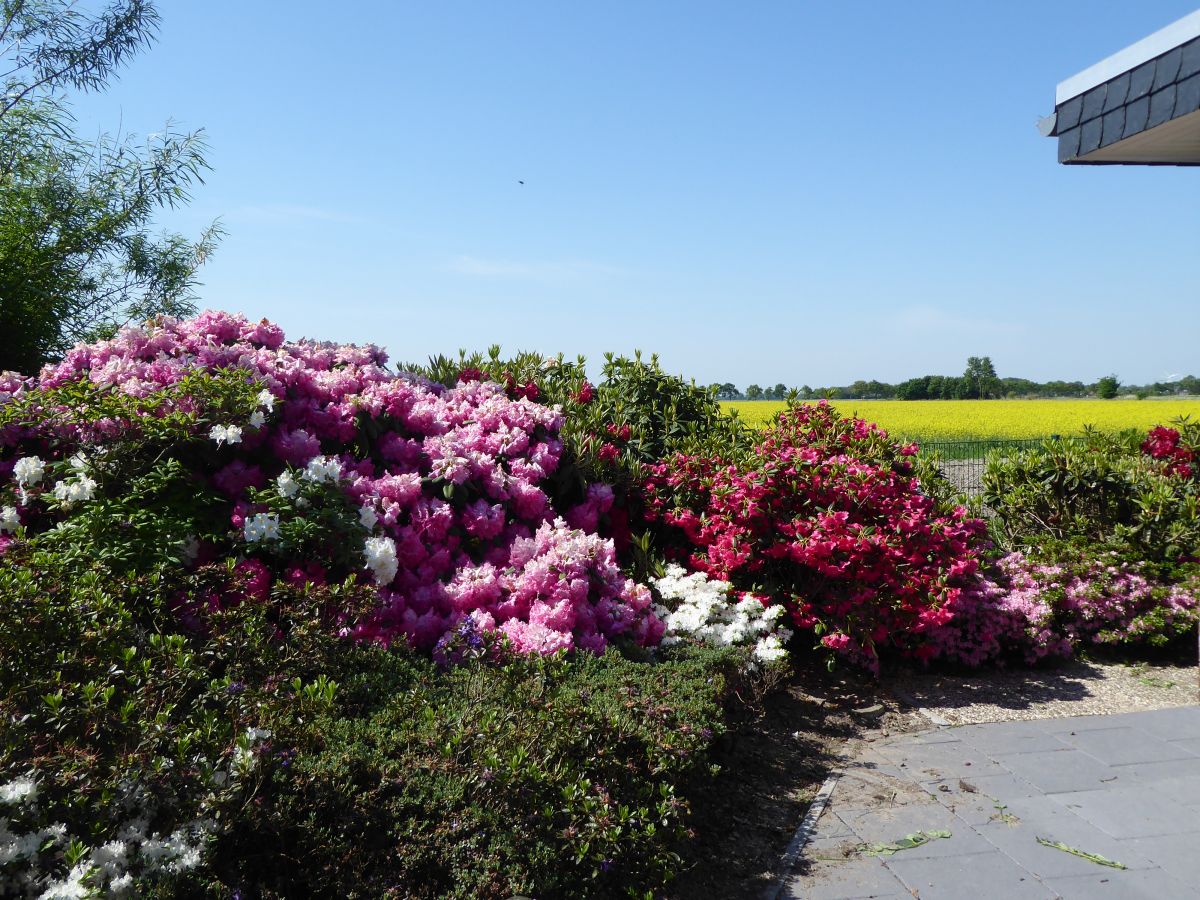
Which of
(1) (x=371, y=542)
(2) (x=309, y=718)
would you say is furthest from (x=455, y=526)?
(2) (x=309, y=718)

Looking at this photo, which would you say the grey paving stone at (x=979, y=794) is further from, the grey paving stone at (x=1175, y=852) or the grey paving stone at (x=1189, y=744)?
the grey paving stone at (x=1189, y=744)

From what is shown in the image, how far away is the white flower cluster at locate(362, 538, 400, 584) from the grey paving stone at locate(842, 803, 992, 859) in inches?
89.9

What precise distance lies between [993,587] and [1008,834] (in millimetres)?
2781

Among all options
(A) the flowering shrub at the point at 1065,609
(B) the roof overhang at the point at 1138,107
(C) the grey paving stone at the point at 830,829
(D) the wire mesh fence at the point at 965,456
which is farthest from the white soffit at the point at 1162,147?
(D) the wire mesh fence at the point at 965,456

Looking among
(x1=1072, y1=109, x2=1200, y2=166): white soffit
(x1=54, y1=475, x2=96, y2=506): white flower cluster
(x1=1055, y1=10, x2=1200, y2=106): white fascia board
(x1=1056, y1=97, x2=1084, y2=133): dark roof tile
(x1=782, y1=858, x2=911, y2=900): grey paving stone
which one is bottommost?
(x1=782, y1=858, x2=911, y2=900): grey paving stone

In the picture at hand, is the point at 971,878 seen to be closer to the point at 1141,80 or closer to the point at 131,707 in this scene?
the point at 131,707

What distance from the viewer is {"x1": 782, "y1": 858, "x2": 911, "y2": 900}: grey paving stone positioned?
308 centimetres

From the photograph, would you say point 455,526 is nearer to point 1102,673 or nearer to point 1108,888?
point 1108,888

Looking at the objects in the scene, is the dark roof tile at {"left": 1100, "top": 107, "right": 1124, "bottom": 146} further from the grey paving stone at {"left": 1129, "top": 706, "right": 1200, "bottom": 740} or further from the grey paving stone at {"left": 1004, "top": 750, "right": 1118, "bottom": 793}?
the grey paving stone at {"left": 1004, "top": 750, "right": 1118, "bottom": 793}

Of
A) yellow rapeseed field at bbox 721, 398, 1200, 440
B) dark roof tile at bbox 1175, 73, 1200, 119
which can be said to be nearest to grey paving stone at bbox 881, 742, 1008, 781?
dark roof tile at bbox 1175, 73, 1200, 119

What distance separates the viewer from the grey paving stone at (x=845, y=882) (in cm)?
308

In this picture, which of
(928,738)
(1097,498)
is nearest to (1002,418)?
(1097,498)

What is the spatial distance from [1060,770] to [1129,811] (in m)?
0.45

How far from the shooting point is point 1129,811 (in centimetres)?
379
